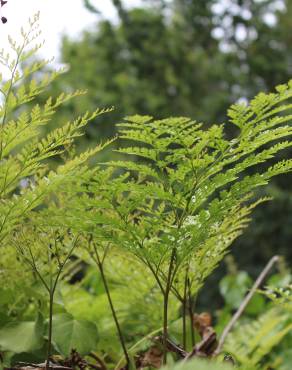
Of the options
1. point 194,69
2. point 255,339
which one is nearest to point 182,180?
point 255,339

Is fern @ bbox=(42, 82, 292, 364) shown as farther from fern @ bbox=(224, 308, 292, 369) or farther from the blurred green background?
the blurred green background

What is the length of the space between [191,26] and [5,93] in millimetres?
10488

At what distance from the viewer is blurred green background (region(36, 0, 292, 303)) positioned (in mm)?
9680

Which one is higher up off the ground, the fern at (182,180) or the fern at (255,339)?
the fern at (182,180)

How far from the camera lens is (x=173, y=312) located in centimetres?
103

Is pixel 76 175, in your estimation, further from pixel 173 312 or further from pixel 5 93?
pixel 173 312

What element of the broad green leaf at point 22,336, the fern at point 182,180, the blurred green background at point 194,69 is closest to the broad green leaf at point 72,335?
the broad green leaf at point 22,336

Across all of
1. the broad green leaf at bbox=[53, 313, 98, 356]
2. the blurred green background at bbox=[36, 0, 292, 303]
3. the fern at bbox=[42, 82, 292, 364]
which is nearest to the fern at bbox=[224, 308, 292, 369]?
the fern at bbox=[42, 82, 292, 364]

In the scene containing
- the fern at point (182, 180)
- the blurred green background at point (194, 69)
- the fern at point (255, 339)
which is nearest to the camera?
the fern at point (255, 339)

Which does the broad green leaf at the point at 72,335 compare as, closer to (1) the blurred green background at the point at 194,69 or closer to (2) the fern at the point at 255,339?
(2) the fern at the point at 255,339

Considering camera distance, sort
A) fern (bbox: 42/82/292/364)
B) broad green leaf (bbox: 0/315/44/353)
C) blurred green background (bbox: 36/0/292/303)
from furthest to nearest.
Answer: blurred green background (bbox: 36/0/292/303) → broad green leaf (bbox: 0/315/44/353) → fern (bbox: 42/82/292/364)

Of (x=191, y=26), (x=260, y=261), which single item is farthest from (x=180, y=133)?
(x=191, y=26)

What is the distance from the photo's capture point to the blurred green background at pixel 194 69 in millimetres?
9680

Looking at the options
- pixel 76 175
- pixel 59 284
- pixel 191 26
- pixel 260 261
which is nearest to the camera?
pixel 76 175
